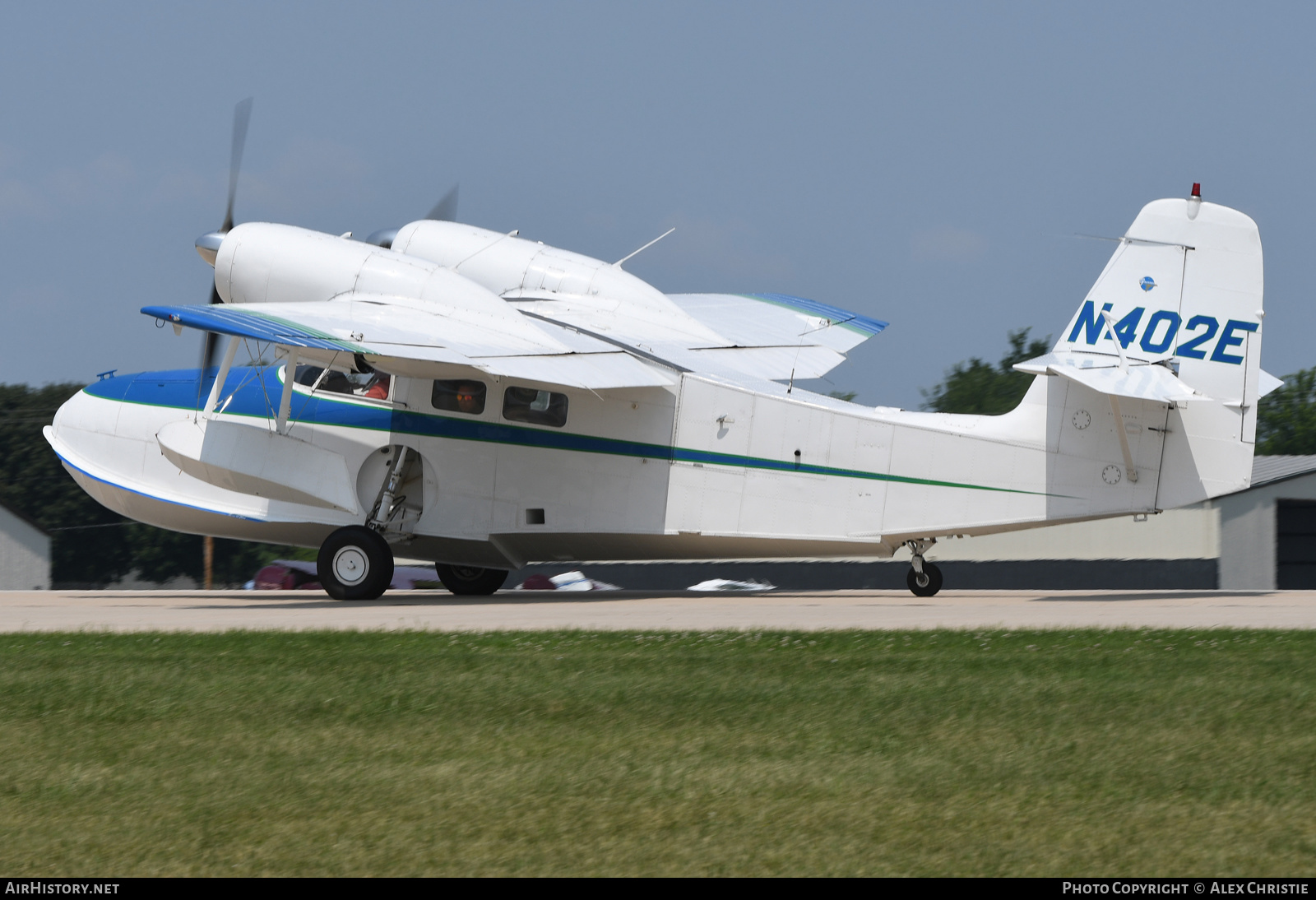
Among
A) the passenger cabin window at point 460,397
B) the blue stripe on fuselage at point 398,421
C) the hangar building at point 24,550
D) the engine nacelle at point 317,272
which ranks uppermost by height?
the engine nacelle at point 317,272

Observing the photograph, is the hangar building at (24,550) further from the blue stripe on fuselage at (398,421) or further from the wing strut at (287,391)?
the wing strut at (287,391)

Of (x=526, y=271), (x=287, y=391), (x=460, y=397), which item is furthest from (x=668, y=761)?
(x=526, y=271)

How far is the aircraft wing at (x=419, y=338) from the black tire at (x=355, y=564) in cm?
220

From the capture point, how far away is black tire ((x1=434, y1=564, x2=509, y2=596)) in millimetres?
19375

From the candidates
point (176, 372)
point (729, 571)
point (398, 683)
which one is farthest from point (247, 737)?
point (729, 571)

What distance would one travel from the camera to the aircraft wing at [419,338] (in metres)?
14.3

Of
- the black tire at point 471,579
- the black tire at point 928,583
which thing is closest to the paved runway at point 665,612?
the black tire at point 928,583

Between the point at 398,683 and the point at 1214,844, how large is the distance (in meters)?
5.35

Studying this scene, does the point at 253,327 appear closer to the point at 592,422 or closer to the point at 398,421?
the point at 398,421

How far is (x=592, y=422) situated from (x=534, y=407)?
77 cm

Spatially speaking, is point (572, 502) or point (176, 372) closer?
point (572, 502)

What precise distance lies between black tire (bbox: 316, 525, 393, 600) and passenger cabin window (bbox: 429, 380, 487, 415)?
1834 mm

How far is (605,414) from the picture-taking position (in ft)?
54.0

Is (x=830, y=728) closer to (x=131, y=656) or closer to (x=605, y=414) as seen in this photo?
(x=131, y=656)
